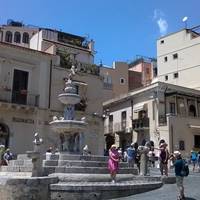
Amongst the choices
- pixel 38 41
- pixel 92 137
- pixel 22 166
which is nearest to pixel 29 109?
pixel 92 137

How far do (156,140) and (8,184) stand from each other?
1004 inches

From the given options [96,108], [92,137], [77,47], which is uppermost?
[77,47]

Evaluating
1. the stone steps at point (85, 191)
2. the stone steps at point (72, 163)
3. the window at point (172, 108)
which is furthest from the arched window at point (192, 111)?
the stone steps at point (85, 191)

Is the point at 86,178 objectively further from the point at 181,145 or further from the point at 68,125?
the point at 181,145

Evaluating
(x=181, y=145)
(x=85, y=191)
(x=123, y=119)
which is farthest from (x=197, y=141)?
(x=85, y=191)

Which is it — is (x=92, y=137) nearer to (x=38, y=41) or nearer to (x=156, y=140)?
(x=156, y=140)

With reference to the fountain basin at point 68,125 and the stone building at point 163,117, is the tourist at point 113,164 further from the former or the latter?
the stone building at point 163,117

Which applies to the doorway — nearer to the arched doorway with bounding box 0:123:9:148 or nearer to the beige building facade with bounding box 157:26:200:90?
the arched doorway with bounding box 0:123:9:148

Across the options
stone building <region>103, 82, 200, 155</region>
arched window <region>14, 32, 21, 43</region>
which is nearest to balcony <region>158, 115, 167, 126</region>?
stone building <region>103, 82, 200, 155</region>

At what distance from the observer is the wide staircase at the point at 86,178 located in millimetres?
12148

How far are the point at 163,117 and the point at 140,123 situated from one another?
309 cm

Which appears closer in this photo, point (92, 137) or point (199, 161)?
point (199, 161)

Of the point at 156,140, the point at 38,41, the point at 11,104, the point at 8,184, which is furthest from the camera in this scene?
the point at 38,41

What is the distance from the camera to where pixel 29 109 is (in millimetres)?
28922
